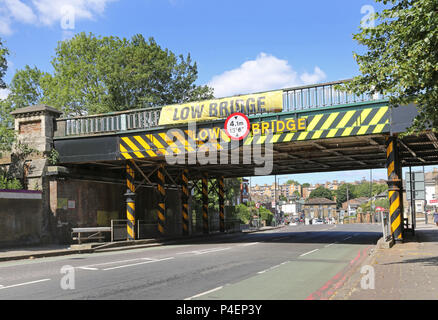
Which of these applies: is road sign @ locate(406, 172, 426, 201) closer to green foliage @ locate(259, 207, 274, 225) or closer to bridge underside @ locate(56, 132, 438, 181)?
bridge underside @ locate(56, 132, 438, 181)

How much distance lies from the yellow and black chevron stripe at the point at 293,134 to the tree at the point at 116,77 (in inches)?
822

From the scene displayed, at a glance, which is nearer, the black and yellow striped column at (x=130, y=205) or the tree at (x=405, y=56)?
the tree at (x=405, y=56)

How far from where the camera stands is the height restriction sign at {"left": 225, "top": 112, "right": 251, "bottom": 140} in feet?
69.0

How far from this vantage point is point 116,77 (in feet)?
143

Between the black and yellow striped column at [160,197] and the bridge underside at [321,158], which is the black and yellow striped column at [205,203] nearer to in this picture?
the bridge underside at [321,158]

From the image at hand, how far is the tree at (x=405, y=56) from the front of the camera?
977 centimetres

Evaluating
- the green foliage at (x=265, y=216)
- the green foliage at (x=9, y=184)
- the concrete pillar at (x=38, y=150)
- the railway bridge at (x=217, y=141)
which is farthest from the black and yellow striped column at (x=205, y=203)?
the green foliage at (x=265, y=216)

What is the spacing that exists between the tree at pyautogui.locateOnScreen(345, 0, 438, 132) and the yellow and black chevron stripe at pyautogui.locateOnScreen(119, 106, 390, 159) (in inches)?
281

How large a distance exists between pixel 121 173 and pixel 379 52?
70.3ft

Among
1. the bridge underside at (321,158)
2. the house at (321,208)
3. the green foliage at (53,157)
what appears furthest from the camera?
the house at (321,208)

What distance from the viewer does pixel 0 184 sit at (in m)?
22.8

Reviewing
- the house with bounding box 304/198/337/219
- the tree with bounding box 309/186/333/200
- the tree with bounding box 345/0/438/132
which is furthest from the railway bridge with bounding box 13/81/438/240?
the tree with bounding box 309/186/333/200

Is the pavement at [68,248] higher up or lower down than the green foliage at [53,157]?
lower down
